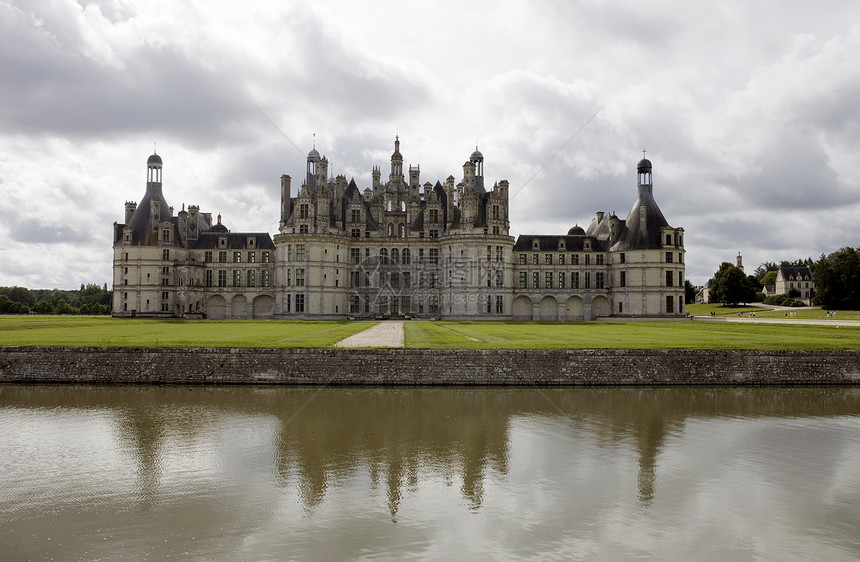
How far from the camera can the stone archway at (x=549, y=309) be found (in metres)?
73.8

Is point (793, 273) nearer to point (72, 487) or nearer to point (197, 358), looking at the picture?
point (197, 358)

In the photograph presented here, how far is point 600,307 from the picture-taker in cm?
7338

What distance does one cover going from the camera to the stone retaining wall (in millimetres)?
27797

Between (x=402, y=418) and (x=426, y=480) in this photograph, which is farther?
(x=402, y=418)

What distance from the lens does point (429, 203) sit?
71.7 meters

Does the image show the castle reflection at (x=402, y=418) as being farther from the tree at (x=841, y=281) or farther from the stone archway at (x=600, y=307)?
the tree at (x=841, y=281)

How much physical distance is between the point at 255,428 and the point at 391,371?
9.20 m

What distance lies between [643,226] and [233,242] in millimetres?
44150

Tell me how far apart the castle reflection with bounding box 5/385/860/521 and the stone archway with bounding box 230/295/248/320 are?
153 ft

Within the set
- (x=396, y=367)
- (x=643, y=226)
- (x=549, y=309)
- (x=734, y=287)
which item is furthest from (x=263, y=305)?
(x=734, y=287)

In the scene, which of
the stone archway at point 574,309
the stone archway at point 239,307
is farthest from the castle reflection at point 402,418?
the stone archway at point 239,307

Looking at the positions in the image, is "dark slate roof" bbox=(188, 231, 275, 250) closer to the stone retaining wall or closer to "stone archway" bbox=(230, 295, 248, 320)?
"stone archway" bbox=(230, 295, 248, 320)

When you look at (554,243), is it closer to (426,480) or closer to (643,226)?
(643,226)

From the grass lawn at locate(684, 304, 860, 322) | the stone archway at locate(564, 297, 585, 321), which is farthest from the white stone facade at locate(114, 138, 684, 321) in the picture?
the grass lawn at locate(684, 304, 860, 322)
